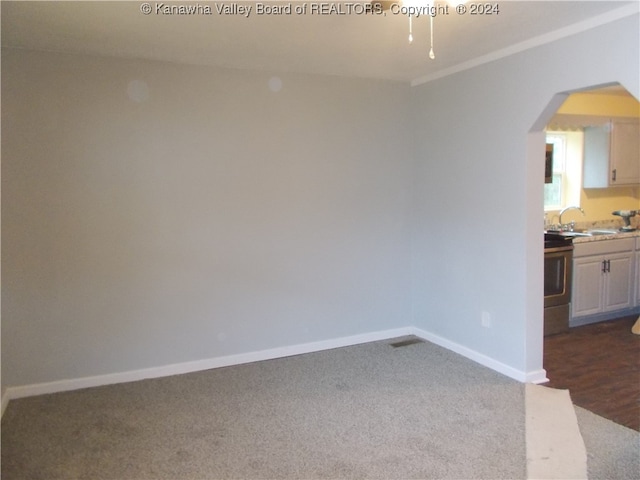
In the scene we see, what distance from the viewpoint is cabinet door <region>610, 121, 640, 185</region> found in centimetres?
550

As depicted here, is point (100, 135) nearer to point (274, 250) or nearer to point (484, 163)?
point (274, 250)

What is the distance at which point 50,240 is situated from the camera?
3520mm

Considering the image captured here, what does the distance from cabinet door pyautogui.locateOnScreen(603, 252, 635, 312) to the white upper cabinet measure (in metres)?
0.90

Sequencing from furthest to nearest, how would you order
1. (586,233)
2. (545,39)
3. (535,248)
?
1. (586,233)
2. (535,248)
3. (545,39)

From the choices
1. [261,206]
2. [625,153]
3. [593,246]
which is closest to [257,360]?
[261,206]

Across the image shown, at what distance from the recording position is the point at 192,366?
399 centimetres

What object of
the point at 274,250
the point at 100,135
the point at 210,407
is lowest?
the point at 210,407

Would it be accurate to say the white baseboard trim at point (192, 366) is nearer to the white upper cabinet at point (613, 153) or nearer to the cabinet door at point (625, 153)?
the white upper cabinet at point (613, 153)

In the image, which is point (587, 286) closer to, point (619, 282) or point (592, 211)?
point (619, 282)

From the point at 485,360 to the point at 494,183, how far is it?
1386 mm

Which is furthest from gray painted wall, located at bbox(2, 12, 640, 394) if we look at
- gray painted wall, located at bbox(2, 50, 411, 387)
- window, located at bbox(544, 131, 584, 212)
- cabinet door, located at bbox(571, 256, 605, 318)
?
window, located at bbox(544, 131, 584, 212)

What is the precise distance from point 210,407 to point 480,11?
289 centimetres

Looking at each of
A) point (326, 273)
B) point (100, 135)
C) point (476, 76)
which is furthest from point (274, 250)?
point (476, 76)

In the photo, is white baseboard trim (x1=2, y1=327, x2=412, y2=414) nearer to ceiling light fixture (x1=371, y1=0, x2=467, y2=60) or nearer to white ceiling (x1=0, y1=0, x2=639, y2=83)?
white ceiling (x1=0, y1=0, x2=639, y2=83)
